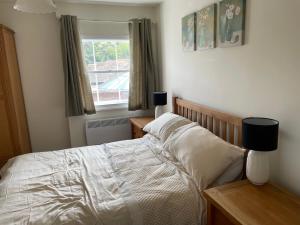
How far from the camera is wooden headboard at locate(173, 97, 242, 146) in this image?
1.95 meters

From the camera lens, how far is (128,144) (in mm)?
2525

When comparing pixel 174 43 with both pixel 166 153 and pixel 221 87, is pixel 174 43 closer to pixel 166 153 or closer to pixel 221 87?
pixel 221 87

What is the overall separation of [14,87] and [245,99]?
104 inches

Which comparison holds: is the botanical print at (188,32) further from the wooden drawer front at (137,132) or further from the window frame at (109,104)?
the wooden drawer front at (137,132)

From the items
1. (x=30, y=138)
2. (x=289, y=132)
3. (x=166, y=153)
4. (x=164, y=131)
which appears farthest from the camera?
(x=30, y=138)

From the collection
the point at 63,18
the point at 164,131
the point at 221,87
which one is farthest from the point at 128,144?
the point at 63,18

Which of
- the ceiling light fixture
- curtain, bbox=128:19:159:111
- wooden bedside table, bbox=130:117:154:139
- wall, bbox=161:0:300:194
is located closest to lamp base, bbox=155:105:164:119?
wooden bedside table, bbox=130:117:154:139

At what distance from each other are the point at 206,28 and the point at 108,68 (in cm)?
175

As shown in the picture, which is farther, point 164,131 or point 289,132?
point 164,131

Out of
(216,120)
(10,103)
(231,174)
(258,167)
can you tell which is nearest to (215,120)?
(216,120)

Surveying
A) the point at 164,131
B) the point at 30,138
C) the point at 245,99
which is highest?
the point at 245,99

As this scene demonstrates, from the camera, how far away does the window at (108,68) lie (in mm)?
3424

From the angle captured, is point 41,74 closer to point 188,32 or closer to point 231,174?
point 188,32

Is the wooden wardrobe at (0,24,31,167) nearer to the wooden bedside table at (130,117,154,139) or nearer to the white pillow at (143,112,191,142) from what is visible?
the wooden bedside table at (130,117,154,139)
